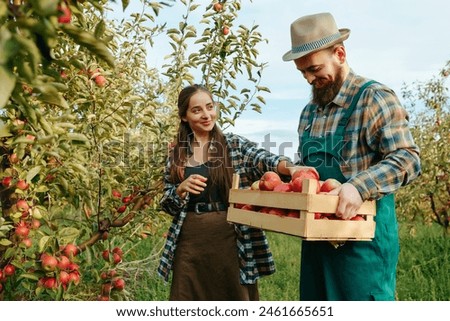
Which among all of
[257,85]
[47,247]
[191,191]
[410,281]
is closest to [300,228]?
[191,191]

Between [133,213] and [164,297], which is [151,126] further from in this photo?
[164,297]

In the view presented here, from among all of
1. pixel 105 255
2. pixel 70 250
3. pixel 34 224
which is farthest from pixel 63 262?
pixel 105 255

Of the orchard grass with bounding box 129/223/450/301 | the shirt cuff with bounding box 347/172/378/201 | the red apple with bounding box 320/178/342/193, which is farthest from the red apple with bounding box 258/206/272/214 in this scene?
the orchard grass with bounding box 129/223/450/301

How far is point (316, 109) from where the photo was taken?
83.3 inches

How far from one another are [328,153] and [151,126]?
1.44m

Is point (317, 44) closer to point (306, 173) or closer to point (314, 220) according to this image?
point (306, 173)

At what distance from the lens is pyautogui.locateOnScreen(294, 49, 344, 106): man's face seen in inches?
77.7

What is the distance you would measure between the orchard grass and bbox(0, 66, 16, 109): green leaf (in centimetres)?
303

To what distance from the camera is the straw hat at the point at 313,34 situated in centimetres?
197

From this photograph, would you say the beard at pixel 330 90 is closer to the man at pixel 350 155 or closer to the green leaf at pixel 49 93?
the man at pixel 350 155

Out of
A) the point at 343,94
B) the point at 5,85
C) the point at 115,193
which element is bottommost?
the point at 115,193

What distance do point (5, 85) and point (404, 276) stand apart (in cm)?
421

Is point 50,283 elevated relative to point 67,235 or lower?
lower

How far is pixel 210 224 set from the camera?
2.70 meters
